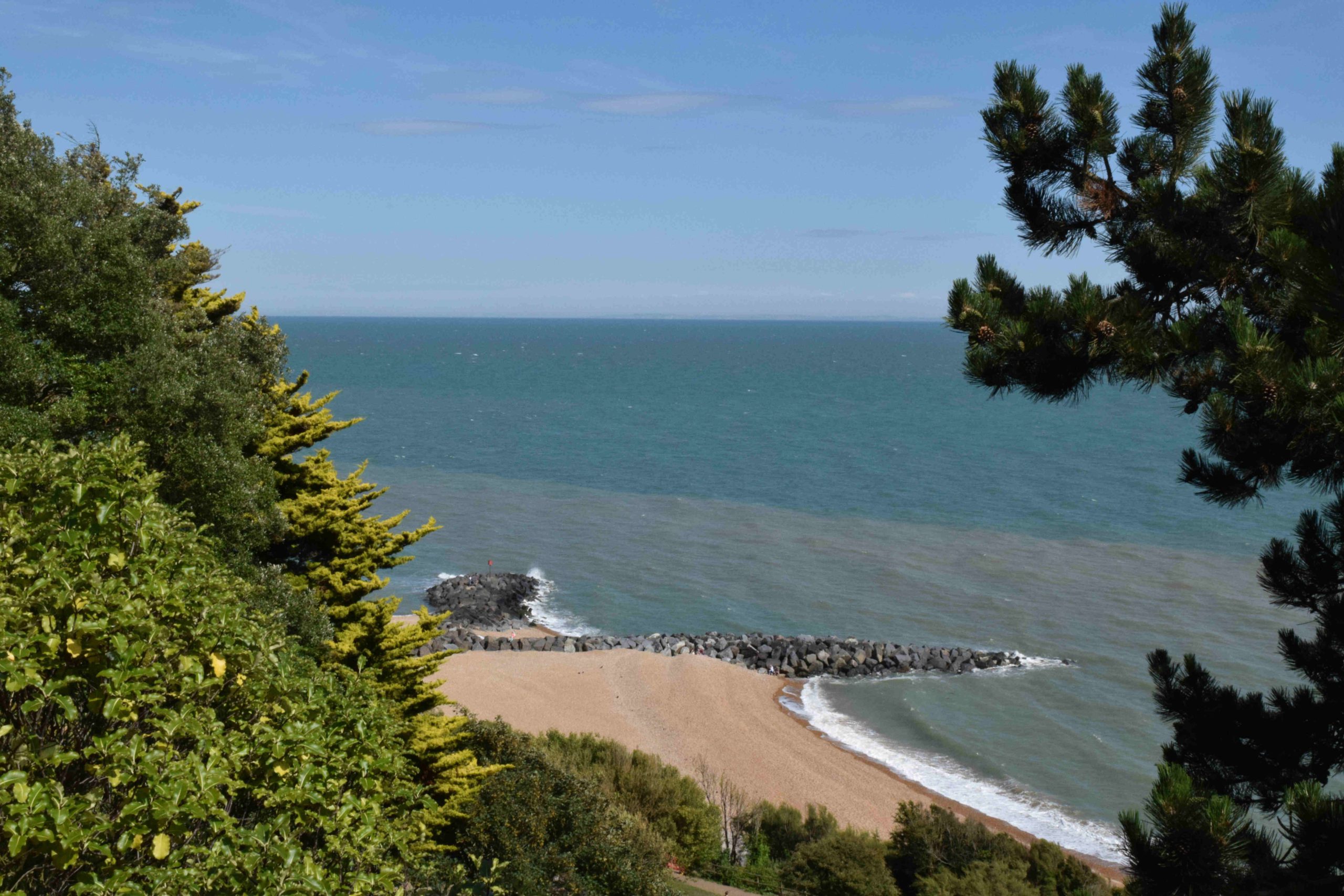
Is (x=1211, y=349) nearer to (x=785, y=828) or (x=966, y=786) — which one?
(x=785, y=828)

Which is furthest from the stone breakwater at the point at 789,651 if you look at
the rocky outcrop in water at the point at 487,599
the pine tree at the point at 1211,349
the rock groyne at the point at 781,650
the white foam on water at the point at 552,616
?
the pine tree at the point at 1211,349

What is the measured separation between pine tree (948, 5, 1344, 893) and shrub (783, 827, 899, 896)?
7.07 metres

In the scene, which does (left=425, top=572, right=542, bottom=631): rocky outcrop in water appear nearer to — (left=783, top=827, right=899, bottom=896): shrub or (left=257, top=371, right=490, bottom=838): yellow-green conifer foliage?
(left=257, top=371, right=490, bottom=838): yellow-green conifer foliage

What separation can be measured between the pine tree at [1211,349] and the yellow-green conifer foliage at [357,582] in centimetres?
914

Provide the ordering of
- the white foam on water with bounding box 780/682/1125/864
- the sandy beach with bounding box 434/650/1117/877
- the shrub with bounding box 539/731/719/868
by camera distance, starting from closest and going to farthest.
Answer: the shrub with bounding box 539/731/719/868 → the white foam on water with bounding box 780/682/1125/864 → the sandy beach with bounding box 434/650/1117/877

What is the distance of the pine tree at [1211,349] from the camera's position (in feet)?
Answer: 20.1

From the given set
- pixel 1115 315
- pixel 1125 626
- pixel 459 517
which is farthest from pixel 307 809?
pixel 459 517

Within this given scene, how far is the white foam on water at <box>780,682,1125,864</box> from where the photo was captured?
20141mm

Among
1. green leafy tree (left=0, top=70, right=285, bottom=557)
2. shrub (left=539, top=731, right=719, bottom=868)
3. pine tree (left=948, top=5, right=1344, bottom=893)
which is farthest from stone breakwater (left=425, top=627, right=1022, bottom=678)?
pine tree (left=948, top=5, right=1344, bottom=893)

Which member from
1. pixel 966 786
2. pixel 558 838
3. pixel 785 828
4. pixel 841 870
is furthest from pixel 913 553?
pixel 558 838

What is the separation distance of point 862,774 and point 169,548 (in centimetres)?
1992

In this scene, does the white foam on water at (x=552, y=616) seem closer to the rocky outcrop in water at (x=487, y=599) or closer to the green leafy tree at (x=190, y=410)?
the rocky outcrop in water at (x=487, y=599)

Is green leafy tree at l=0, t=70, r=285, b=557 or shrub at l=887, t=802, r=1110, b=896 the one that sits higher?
green leafy tree at l=0, t=70, r=285, b=557

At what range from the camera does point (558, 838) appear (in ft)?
39.4
